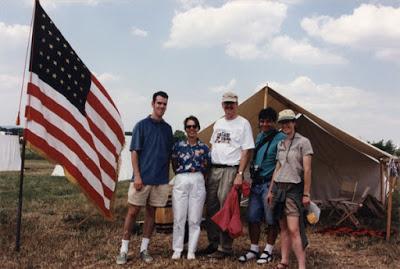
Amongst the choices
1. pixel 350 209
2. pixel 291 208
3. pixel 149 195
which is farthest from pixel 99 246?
pixel 350 209

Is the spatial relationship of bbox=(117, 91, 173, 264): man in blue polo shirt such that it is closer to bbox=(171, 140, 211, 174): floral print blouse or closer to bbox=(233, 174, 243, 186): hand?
bbox=(171, 140, 211, 174): floral print blouse

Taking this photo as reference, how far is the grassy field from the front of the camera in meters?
4.58

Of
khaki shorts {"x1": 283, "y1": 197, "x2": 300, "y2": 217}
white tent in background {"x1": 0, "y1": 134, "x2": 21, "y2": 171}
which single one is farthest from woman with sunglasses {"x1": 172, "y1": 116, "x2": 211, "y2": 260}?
white tent in background {"x1": 0, "y1": 134, "x2": 21, "y2": 171}

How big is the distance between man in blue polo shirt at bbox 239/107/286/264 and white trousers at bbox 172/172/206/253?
0.55 meters

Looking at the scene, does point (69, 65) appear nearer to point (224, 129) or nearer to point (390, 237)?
point (224, 129)

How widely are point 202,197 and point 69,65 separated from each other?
7.22ft

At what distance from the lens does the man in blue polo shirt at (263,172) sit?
4539mm

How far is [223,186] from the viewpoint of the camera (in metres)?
4.57

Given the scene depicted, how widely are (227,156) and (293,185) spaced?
0.84 m

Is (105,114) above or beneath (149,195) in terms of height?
above

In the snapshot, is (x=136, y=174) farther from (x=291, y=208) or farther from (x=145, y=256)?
(x=291, y=208)

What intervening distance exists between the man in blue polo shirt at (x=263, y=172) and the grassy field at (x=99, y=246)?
32 cm

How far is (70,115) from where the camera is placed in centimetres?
501

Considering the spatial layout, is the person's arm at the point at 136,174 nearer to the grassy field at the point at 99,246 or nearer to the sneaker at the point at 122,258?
the sneaker at the point at 122,258
